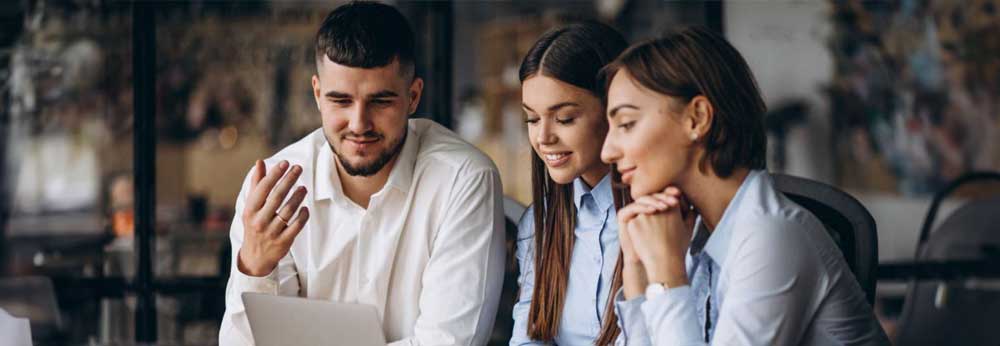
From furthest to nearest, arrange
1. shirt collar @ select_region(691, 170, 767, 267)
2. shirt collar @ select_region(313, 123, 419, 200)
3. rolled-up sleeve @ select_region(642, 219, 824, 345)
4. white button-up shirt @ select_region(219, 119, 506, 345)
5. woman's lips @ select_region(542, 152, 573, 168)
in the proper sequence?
shirt collar @ select_region(313, 123, 419, 200), white button-up shirt @ select_region(219, 119, 506, 345), woman's lips @ select_region(542, 152, 573, 168), shirt collar @ select_region(691, 170, 767, 267), rolled-up sleeve @ select_region(642, 219, 824, 345)

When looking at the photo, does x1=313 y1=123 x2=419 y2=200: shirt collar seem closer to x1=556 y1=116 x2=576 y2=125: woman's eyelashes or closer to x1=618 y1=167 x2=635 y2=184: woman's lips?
x1=556 y1=116 x2=576 y2=125: woman's eyelashes

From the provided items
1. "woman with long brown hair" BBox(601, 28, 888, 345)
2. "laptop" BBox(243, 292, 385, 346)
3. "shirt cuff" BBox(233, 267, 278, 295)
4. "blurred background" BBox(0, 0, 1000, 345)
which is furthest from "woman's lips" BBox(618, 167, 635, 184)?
"shirt cuff" BBox(233, 267, 278, 295)

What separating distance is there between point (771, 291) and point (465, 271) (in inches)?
27.3

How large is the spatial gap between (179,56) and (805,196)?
3936mm

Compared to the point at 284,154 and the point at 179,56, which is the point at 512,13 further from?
the point at 284,154

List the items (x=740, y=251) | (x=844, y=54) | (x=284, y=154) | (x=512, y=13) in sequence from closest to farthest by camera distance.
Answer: (x=740, y=251) → (x=284, y=154) → (x=844, y=54) → (x=512, y=13)

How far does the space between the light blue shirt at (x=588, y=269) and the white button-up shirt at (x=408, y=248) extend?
10 centimetres

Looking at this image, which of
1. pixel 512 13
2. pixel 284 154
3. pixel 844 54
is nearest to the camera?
pixel 284 154

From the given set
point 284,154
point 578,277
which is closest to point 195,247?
Result: point 284,154

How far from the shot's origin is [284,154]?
219 cm

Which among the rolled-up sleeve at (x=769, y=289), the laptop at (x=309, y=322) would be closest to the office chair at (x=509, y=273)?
the laptop at (x=309, y=322)

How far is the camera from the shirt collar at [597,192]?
6.31 feet

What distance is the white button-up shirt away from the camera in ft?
6.39

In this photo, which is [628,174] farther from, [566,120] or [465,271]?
[465,271]
